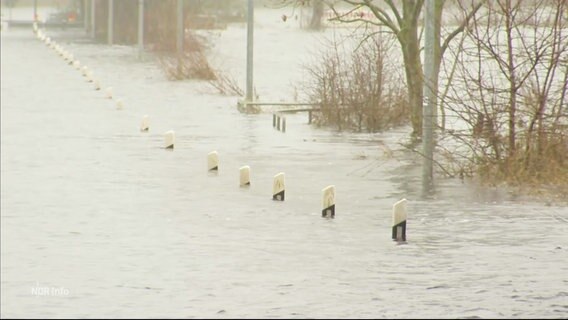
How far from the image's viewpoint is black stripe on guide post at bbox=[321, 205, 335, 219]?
20234 millimetres

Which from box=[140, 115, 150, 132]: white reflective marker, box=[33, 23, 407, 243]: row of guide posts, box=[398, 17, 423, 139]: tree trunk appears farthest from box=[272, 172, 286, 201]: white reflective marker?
box=[140, 115, 150, 132]: white reflective marker

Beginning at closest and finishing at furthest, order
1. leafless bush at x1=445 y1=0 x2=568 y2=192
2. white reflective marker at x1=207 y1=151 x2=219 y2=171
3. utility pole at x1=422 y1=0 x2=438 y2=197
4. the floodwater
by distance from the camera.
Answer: the floodwater, utility pole at x1=422 y1=0 x2=438 y2=197, leafless bush at x1=445 y1=0 x2=568 y2=192, white reflective marker at x1=207 y1=151 x2=219 y2=171

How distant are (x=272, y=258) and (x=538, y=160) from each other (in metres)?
8.23

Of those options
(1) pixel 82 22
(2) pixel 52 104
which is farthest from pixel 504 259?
(1) pixel 82 22

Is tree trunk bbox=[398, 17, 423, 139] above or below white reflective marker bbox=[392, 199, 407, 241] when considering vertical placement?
above

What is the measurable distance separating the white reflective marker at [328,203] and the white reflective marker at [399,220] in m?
2.09

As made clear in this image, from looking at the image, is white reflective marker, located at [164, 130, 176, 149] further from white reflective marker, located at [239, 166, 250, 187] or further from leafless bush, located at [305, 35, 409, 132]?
white reflective marker, located at [239, 166, 250, 187]

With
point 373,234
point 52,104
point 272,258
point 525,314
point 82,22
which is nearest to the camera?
point 525,314

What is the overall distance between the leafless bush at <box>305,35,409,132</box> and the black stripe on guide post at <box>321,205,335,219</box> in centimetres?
1379

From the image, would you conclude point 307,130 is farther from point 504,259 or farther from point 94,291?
point 94,291

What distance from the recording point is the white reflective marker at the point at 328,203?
65.5ft

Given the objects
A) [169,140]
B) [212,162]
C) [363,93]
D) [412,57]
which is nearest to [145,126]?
[169,140]

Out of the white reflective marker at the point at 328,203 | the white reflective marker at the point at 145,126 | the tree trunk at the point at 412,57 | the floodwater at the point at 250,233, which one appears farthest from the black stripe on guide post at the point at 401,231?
the white reflective marker at the point at 145,126

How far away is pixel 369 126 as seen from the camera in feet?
115
